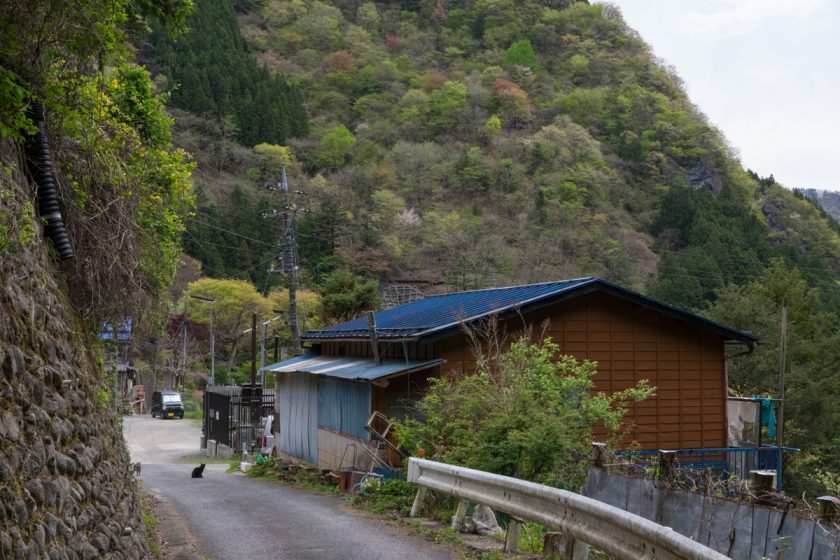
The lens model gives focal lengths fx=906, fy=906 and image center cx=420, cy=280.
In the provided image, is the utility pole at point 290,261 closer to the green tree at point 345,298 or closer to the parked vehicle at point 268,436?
the parked vehicle at point 268,436

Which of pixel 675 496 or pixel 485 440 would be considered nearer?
pixel 675 496

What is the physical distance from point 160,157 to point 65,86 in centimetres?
287

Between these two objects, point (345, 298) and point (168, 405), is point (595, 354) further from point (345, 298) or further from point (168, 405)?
point (168, 405)

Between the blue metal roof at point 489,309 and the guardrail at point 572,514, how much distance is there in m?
5.94

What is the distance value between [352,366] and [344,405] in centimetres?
90

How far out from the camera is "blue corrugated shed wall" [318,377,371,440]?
1800 cm

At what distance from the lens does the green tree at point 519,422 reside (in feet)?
34.9

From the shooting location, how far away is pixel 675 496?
311 inches

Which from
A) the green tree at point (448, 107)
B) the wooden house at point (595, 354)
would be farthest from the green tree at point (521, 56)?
the wooden house at point (595, 354)

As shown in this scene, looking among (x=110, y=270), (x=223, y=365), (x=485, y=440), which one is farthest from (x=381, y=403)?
(x=223, y=365)

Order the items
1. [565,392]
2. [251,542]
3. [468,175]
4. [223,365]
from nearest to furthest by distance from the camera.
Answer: [251,542], [565,392], [223,365], [468,175]

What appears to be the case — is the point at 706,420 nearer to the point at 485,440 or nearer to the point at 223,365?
the point at 485,440

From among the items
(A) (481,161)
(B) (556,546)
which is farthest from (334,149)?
(B) (556,546)

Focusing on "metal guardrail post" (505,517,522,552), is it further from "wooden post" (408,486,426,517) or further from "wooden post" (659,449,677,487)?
"wooden post" (408,486,426,517)
